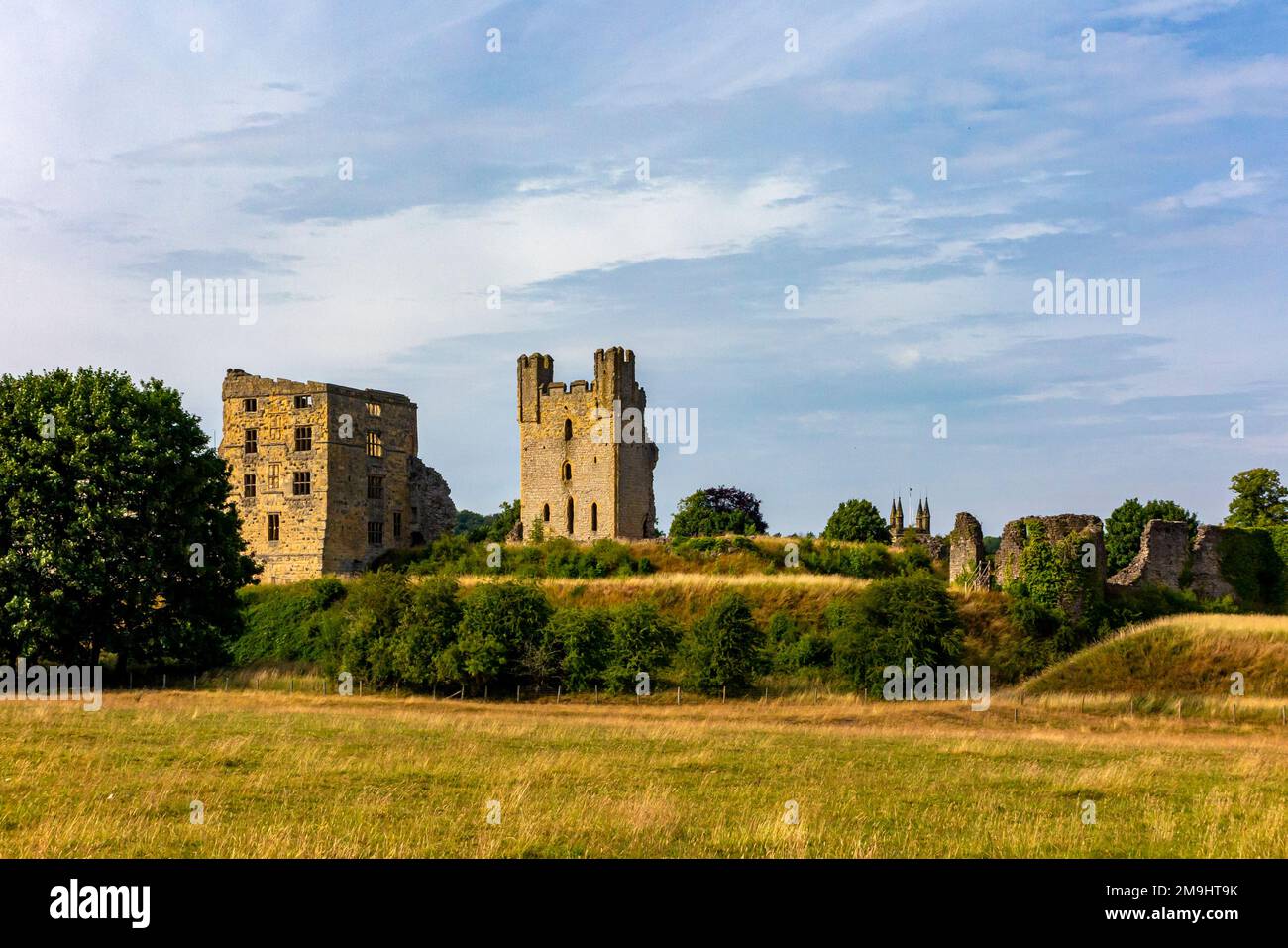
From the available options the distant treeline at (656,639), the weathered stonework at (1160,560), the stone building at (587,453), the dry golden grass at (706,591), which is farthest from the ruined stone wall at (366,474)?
the weathered stonework at (1160,560)

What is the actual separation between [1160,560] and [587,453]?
35.7m

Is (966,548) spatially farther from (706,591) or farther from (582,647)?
(582,647)

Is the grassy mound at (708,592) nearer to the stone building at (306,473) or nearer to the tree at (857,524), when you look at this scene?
the stone building at (306,473)

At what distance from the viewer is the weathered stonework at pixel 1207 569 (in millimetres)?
56062

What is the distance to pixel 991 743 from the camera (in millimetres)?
27469

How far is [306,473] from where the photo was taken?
220 feet

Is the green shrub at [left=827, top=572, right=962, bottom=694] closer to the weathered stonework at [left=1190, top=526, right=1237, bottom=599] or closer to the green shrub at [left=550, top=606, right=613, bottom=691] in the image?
the green shrub at [left=550, top=606, right=613, bottom=691]

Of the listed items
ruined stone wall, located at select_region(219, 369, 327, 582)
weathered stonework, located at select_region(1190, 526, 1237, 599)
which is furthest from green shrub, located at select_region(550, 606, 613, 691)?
weathered stonework, located at select_region(1190, 526, 1237, 599)

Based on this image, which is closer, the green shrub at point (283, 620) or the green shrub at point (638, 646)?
the green shrub at point (638, 646)

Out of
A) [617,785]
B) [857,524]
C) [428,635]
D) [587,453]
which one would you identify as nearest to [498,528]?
[587,453]

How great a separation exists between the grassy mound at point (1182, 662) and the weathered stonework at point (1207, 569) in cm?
1226
